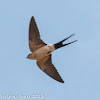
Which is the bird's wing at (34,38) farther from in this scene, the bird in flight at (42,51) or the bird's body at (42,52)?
the bird's body at (42,52)

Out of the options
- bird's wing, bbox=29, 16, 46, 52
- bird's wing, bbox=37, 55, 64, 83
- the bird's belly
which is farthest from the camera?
bird's wing, bbox=37, 55, 64, 83

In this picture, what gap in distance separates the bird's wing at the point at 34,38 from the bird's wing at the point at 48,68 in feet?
3.51

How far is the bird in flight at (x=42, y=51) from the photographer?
80.9ft

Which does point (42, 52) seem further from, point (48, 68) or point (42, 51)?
point (48, 68)

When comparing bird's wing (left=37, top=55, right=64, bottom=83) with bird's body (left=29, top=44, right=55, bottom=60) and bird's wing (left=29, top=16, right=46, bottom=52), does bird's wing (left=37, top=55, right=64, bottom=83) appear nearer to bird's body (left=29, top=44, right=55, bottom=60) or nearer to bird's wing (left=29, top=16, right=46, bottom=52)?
bird's body (left=29, top=44, right=55, bottom=60)

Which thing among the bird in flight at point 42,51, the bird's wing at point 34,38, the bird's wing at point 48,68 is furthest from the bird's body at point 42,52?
the bird's wing at point 48,68

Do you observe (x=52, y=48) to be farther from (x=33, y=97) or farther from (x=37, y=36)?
(x=33, y=97)

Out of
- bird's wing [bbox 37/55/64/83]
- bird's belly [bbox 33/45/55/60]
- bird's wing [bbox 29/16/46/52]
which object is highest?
bird's wing [bbox 29/16/46/52]

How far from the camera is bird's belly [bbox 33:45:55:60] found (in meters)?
24.7

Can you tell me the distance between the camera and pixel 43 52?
81.6 ft

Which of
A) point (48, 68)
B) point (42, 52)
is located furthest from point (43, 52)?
point (48, 68)

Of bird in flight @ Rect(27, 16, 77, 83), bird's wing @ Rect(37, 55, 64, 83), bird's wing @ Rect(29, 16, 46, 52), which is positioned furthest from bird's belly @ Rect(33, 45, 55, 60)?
bird's wing @ Rect(37, 55, 64, 83)

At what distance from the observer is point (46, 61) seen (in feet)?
84.8

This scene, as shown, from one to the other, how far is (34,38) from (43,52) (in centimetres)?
104
